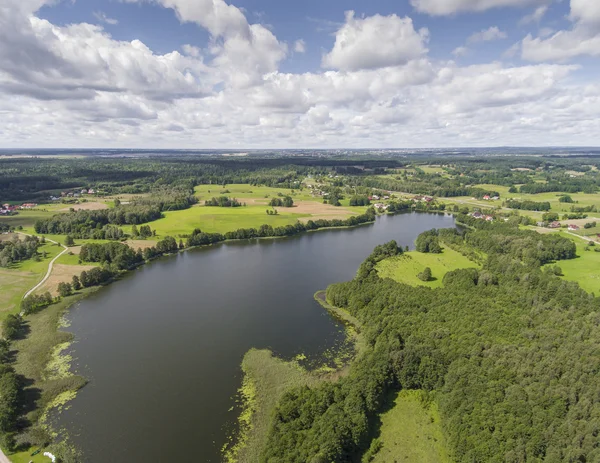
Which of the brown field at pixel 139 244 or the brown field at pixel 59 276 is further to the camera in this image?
the brown field at pixel 139 244

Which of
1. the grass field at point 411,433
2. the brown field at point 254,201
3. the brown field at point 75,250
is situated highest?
the brown field at point 254,201

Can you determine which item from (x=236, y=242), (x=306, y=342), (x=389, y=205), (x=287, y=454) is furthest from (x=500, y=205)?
(x=287, y=454)

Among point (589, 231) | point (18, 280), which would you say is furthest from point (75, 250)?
point (589, 231)

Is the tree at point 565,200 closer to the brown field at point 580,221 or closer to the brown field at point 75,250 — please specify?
the brown field at point 580,221

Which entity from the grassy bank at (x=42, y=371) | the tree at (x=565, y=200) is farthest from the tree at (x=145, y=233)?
the tree at (x=565, y=200)

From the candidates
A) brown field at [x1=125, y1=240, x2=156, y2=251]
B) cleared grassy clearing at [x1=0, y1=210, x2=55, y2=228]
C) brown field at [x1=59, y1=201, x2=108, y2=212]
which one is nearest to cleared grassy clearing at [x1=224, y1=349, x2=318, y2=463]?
brown field at [x1=125, y1=240, x2=156, y2=251]

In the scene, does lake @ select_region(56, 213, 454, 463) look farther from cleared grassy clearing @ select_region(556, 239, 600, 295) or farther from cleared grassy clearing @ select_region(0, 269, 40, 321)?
cleared grassy clearing @ select_region(556, 239, 600, 295)
